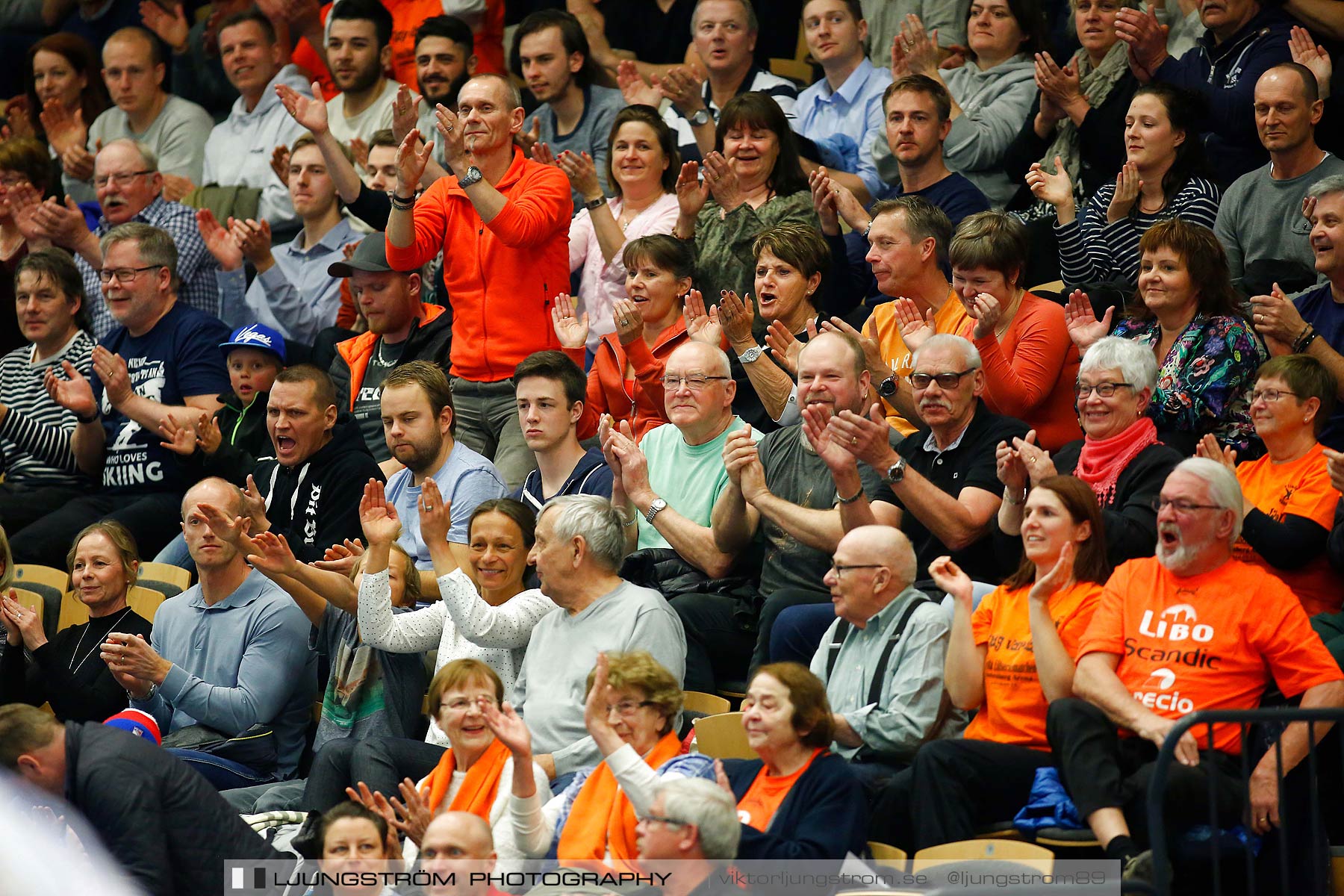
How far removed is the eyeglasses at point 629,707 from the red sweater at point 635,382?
186 centimetres

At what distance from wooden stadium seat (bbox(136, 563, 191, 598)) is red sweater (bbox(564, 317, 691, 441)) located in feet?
4.96

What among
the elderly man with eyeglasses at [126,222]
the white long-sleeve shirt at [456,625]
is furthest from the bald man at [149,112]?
the white long-sleeve shirt at [456,625]

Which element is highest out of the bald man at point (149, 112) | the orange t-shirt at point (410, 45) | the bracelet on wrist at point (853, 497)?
the orange t-shirt at point (410, 45)

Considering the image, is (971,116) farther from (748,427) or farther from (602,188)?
(748,427)

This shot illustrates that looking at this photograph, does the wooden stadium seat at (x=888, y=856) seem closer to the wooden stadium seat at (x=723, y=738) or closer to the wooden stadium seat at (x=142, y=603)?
the wooden stadium seat at (x=723, y=738)

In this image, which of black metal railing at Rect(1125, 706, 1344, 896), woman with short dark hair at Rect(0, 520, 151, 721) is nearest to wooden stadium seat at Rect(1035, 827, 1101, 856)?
black metal railing at Rect(1125, 706, 1344, 896)

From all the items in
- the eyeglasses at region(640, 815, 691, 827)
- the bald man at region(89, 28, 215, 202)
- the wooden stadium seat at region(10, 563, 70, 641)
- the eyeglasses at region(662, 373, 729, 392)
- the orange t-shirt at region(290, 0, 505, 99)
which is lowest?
the wooden stadium seat at region(10, 563, 70, 641)

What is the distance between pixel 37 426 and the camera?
24.6 feet

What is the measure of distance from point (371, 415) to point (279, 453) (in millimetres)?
752

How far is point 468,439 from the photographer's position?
683 cm

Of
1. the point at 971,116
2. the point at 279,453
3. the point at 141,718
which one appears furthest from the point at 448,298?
the point at 141,718

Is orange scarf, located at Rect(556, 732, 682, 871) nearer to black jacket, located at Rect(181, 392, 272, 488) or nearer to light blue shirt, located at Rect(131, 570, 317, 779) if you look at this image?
light blue shirt, located at Rect(131, 570, 317, 779)

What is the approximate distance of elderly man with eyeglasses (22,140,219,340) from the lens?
8.06m

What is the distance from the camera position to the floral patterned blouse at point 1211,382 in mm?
5383
